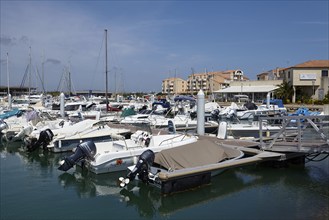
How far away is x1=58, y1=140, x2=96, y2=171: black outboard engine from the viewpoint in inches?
520

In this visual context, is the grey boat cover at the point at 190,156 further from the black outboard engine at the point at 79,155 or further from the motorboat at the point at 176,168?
the black outboard engine at the point at 79,155

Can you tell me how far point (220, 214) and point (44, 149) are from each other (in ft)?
42.9

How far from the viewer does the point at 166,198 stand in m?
11.0

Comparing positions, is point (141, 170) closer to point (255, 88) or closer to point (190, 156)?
point (190, 156)

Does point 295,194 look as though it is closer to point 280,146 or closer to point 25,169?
point 280,146

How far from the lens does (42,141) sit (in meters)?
19.2

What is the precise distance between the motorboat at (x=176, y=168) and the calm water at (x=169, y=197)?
375mm

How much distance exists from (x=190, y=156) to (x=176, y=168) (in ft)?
2.98

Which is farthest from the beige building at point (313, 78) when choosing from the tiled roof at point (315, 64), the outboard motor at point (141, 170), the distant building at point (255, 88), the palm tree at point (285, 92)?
the outboard motor at point (141, 170)

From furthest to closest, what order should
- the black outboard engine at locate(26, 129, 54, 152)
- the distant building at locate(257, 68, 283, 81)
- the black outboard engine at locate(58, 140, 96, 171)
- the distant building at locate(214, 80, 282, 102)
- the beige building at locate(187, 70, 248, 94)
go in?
the beige building at locate(187, 70, 248, 94) < the distant building at locate(257, 68, 283, 81) < the distant building at locate(214, 80, 282, 102) < the black outboard engine at locate(26, 129, 54, 152) < the black outboard engine at locate(58, 140, 96, 171)

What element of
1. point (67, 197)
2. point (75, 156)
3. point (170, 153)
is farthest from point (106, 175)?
point (170, 153)

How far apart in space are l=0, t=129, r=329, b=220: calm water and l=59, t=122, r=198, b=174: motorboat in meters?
0.48

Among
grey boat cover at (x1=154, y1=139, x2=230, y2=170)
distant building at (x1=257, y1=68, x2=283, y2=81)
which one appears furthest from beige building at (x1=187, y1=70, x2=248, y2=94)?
grey boat cover at (x1=154, y1=139, x2=230, y2=170)

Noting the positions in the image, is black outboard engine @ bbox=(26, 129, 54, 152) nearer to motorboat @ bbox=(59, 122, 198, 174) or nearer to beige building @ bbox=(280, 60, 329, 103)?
motorboat @ bbox=(59, 122, 198, 174)
